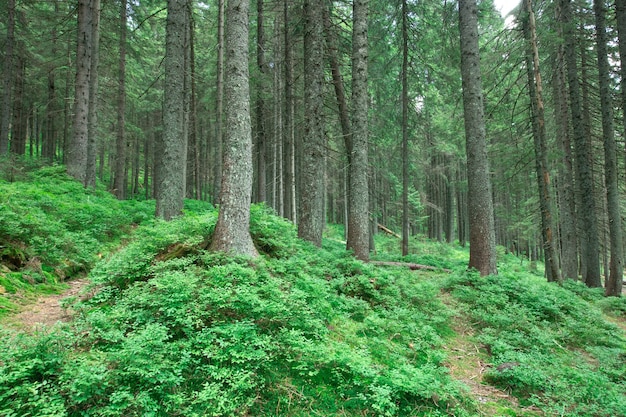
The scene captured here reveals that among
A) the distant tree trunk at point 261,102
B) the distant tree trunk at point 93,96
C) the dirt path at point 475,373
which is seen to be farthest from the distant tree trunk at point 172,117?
the dirt path at point 475,373

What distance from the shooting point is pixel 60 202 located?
28.7 feet

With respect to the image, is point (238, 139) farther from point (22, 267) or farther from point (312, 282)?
point (22, 267)

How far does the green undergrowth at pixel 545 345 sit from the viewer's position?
14.0ft

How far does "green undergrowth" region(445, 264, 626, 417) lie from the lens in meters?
4.27

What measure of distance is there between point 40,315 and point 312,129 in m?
6.97

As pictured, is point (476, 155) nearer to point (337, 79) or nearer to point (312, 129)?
point (312, 129)

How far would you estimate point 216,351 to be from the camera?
3.32m

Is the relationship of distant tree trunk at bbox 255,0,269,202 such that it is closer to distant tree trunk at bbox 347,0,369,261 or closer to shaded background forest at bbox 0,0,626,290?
shaded background forest at bbox 0,0,626,290

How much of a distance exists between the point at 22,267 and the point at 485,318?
28.0ft

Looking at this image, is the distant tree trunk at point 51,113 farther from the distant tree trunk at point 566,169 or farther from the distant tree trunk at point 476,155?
the distant tree trunk at point 566,169

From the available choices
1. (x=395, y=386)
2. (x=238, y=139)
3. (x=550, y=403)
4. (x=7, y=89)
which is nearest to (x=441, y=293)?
(x=550, y=403)

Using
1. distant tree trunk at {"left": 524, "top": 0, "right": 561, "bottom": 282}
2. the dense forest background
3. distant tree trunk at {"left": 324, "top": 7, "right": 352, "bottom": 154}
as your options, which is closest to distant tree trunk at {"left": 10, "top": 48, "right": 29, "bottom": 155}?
the dense forest background

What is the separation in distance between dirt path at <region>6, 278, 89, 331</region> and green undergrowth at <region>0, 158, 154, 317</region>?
158mm

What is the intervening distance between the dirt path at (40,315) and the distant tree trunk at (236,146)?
2.27 meters
